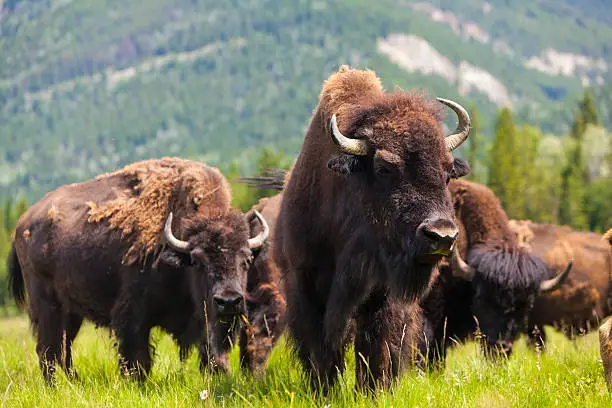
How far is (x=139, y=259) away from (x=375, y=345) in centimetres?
352

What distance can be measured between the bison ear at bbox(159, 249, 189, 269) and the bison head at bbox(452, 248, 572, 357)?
3.34m

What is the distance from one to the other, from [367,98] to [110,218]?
4056 mm

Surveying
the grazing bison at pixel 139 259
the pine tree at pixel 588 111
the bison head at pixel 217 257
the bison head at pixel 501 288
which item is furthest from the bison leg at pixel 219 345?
the pine tree at pixel 588 111

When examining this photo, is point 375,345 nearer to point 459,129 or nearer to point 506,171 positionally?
point 459,129

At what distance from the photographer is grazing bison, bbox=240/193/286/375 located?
28.0 feet

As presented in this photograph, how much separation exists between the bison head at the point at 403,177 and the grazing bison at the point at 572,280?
7041 millimetres

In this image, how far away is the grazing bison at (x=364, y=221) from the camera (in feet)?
16.5

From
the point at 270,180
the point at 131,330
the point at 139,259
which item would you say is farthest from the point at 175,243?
the point at 270,180

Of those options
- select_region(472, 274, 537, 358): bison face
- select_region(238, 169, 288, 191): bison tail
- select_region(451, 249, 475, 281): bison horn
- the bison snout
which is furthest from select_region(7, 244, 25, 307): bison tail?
select_region(472, 274, 537, 358): bison face

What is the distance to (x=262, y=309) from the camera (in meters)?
9.05

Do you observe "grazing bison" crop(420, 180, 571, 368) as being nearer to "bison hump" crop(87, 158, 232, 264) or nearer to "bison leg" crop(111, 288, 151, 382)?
"bison hump" crop(87, 158, 232, 264)

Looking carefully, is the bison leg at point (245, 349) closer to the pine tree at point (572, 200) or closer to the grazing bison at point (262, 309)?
the grazing bison at point (262, 309)

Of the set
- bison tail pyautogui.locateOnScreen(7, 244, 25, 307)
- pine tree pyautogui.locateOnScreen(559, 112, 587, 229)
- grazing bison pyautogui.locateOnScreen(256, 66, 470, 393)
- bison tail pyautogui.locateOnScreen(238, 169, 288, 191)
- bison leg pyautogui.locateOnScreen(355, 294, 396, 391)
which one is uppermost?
grazing bison pyautogui.locateOnScreen(256, 66, 470, 393)

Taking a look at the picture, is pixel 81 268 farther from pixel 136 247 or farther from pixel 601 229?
pixel 601 229
